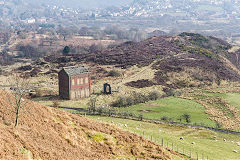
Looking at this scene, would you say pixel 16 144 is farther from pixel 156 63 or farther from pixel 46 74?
pixel 156 63

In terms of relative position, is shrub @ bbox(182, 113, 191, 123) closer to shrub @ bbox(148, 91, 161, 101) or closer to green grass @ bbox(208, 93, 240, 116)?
green grass @ bbox(208, 93, 240, 116)

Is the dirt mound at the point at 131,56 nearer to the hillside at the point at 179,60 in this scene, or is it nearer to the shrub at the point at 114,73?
the hillside at the point at 179,60

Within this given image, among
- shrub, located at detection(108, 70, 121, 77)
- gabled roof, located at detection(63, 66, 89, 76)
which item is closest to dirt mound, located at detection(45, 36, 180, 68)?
shrub, located at detection(108, 70, 121, 77)

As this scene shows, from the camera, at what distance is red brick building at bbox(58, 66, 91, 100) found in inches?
2822

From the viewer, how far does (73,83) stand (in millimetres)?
72812

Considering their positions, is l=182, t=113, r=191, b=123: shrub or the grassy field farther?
l=182, t=113, r=191, b=123: shrub

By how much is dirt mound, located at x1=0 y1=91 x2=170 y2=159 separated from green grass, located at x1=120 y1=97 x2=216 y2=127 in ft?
94.4

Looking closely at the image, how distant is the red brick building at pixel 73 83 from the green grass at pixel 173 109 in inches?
524

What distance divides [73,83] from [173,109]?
79.2 feet

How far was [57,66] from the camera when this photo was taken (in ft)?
388

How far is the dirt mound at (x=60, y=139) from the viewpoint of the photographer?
20.9m

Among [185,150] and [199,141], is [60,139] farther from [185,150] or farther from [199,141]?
[199,141]

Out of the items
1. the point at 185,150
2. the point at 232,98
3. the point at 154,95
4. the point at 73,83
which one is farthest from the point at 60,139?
the point at 232,98

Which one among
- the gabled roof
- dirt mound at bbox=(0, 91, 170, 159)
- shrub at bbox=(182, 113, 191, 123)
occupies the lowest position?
shrub at bbox=(182, 113, 191, 123)
